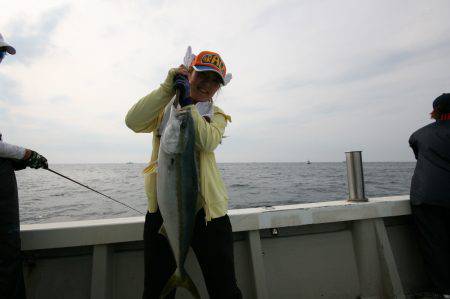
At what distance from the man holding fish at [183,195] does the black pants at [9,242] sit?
3.69 ft

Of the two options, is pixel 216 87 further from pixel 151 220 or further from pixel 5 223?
pixel 5 223

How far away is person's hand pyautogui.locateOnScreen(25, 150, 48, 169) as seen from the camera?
106 inches

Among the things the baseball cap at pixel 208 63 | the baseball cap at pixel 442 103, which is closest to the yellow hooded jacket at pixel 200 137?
the baseball cap at pixel 208 63

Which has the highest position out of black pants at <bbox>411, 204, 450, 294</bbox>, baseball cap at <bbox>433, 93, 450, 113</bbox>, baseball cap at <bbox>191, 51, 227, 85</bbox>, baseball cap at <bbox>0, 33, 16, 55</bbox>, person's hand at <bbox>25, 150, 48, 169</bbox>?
baseball cap at <bbox>0, 33, 16, 55</bbox>

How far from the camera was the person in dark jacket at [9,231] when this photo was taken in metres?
2.26

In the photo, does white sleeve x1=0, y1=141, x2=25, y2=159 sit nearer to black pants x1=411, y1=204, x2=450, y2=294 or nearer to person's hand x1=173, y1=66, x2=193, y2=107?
person's hand x1=173, y1=66, x2=193, y2=107

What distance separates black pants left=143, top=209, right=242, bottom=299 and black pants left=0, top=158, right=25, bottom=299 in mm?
1108

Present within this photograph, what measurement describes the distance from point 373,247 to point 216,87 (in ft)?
9.18

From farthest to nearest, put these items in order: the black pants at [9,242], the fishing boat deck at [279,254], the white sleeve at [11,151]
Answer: the fishing boat deck at [279,254] < the white sleeve at [11,151] < the black pants at [9,242]

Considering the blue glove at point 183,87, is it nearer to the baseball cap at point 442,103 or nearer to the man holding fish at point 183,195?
the man holding fish at point 183,195

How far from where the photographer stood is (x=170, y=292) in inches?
90.7

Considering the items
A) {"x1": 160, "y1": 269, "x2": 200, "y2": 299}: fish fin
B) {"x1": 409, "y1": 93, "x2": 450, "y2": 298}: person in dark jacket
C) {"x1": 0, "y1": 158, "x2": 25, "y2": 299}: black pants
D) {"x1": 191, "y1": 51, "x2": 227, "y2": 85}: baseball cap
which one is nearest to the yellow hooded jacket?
{"x1": 191, "y1": 51, "x2": 227, "y2": 85}: baseball cap

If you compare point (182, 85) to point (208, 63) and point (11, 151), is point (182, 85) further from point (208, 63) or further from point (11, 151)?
point (11, 151)

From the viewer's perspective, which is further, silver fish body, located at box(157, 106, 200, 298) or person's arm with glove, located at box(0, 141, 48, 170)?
person's arm with glove, located at box(0, 141, 48, 170)
